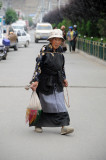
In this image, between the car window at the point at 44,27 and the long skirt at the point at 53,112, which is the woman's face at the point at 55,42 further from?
the car window at the point at 44,27

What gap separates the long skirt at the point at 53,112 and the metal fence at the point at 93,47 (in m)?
15.3

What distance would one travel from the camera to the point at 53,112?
7.43m

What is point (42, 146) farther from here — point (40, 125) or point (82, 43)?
point (82, 43)

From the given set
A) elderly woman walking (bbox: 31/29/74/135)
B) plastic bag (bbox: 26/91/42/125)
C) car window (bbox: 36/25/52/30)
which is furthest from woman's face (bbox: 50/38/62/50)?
car window (bbox: 36/25/52/30)

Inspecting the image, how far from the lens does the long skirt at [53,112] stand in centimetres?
744

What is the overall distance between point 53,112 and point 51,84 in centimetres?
38

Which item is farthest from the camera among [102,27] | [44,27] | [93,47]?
[44,27]

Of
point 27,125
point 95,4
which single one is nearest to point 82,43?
point 95,4

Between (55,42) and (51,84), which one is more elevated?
(55,42)

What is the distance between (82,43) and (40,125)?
84.0 feet

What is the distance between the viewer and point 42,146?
6566 millimetres

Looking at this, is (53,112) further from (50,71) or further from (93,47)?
(93,47)

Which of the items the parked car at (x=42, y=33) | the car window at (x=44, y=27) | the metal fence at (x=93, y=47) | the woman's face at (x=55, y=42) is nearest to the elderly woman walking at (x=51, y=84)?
the woman's face at (x=55, y=42)

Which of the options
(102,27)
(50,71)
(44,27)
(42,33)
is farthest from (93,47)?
(44,27)
